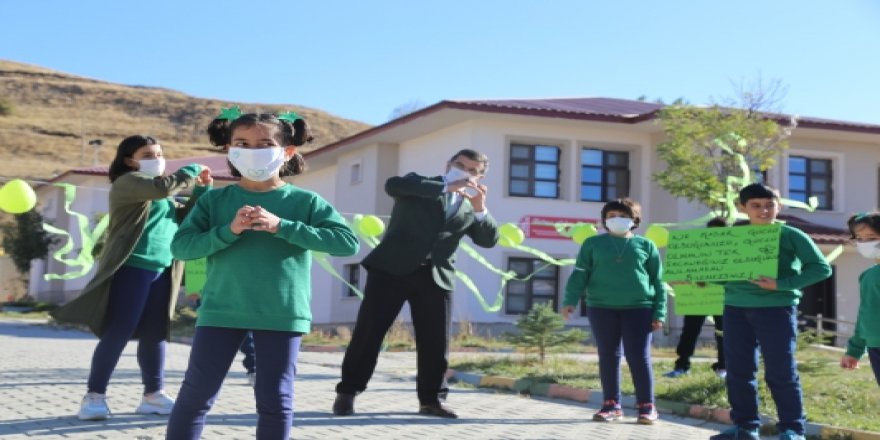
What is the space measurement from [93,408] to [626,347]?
13.1 ft

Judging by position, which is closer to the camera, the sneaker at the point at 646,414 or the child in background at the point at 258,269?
the child in background at the point at 258,269

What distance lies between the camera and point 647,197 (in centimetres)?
2638

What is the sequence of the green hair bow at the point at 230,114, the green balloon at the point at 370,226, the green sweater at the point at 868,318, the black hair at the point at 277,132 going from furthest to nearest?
the green balloon at the point at 370,226 < the green sweater at the point at 868,318 < the green hair bow at the point at 230,114 < the black hair at the point at 277,132

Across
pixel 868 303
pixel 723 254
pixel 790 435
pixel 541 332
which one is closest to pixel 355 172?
pixel 541 332

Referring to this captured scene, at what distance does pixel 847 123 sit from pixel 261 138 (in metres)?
25.3

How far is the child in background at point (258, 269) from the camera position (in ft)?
14.1

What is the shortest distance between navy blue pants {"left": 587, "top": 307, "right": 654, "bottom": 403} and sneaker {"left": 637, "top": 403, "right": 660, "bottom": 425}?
4cm

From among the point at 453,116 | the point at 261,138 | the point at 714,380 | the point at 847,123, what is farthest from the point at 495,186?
the point at 261,138

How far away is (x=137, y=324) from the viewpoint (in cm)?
662

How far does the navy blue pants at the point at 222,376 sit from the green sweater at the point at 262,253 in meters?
0.07

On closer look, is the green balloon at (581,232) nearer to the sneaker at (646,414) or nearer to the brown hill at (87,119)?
the sneaker at (646,414)

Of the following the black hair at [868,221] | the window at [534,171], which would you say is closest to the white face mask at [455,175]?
the black hair at [868,221]

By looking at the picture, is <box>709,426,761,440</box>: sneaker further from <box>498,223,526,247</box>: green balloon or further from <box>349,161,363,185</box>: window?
<box>349,161,363,185</box>: window

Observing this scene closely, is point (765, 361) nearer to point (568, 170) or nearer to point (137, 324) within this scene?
point (137, 324)
